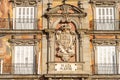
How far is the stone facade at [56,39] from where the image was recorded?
85.0 ft

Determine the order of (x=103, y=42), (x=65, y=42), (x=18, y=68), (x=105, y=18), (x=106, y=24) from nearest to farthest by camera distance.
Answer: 1. (x=18, y=68)
2. (x=65, y=42)
3. (x=103, y=42)
4. (x=106, y=24)
5. (x=105, y=18)

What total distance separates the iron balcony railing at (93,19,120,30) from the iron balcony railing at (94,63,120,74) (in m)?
2.30

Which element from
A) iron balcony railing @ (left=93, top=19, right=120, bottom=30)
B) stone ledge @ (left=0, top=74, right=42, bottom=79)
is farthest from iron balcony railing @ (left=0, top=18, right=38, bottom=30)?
iron balcony railing @ (left=93, top=19, right=120, bottom=30)

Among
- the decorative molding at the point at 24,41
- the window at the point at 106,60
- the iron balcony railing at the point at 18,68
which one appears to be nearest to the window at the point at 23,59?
the iron balcony railing at the point at 18,68

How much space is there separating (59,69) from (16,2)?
5149 millimetres

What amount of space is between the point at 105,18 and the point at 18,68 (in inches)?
247

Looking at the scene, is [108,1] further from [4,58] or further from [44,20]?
[4,58]

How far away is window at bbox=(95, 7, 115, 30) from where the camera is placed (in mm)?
26953

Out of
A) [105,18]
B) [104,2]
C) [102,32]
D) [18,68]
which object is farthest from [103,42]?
[18,68]

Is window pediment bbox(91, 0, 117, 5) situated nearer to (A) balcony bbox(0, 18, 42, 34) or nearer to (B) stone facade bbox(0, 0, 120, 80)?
(B) stone facade bbox(0, 0, 120, 80)

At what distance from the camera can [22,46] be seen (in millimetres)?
26469

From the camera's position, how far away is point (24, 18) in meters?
27.0

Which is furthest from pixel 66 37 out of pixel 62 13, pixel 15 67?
pixel 15 67

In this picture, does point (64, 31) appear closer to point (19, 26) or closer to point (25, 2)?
point (19, 26)
